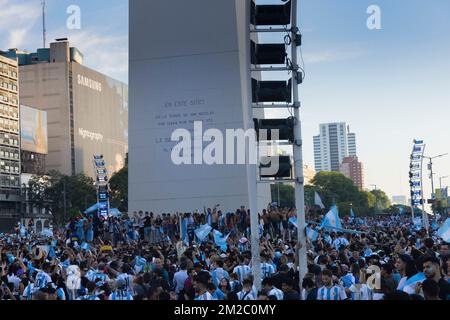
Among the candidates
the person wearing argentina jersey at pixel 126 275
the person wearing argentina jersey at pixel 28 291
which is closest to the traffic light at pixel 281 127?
the person wearing argentina jersey at pixel 126 275

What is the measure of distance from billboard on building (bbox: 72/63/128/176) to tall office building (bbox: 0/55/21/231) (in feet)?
76.7

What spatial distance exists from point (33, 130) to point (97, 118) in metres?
28.4

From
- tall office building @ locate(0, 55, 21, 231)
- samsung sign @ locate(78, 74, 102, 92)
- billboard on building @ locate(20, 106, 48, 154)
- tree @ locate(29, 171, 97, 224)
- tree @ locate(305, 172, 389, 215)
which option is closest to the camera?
tree @ locate(29, 171, 97, 224)

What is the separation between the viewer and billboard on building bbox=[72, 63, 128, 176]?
140250 mm

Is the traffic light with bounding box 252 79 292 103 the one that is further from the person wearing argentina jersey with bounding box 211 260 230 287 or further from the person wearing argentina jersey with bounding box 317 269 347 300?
the person wearing argentina jersey with bounding box 317 269 347 300

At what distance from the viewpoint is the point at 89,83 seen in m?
145

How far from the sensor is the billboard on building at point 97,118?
140 meters

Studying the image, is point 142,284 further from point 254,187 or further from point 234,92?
point 234,92

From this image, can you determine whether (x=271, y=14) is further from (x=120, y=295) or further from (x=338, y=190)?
(x=338, y=190)

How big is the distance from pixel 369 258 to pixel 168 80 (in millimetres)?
30103

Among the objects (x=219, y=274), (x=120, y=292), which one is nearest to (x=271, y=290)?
(x=120, y=292)

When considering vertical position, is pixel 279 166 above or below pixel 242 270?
above

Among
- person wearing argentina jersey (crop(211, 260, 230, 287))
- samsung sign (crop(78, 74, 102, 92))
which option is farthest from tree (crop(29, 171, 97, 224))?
person wearing argentina jersey (crop(211, 260, 230, 287))

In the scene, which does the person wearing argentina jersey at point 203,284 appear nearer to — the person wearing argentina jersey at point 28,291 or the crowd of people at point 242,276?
the crowd of people at point 242,276
